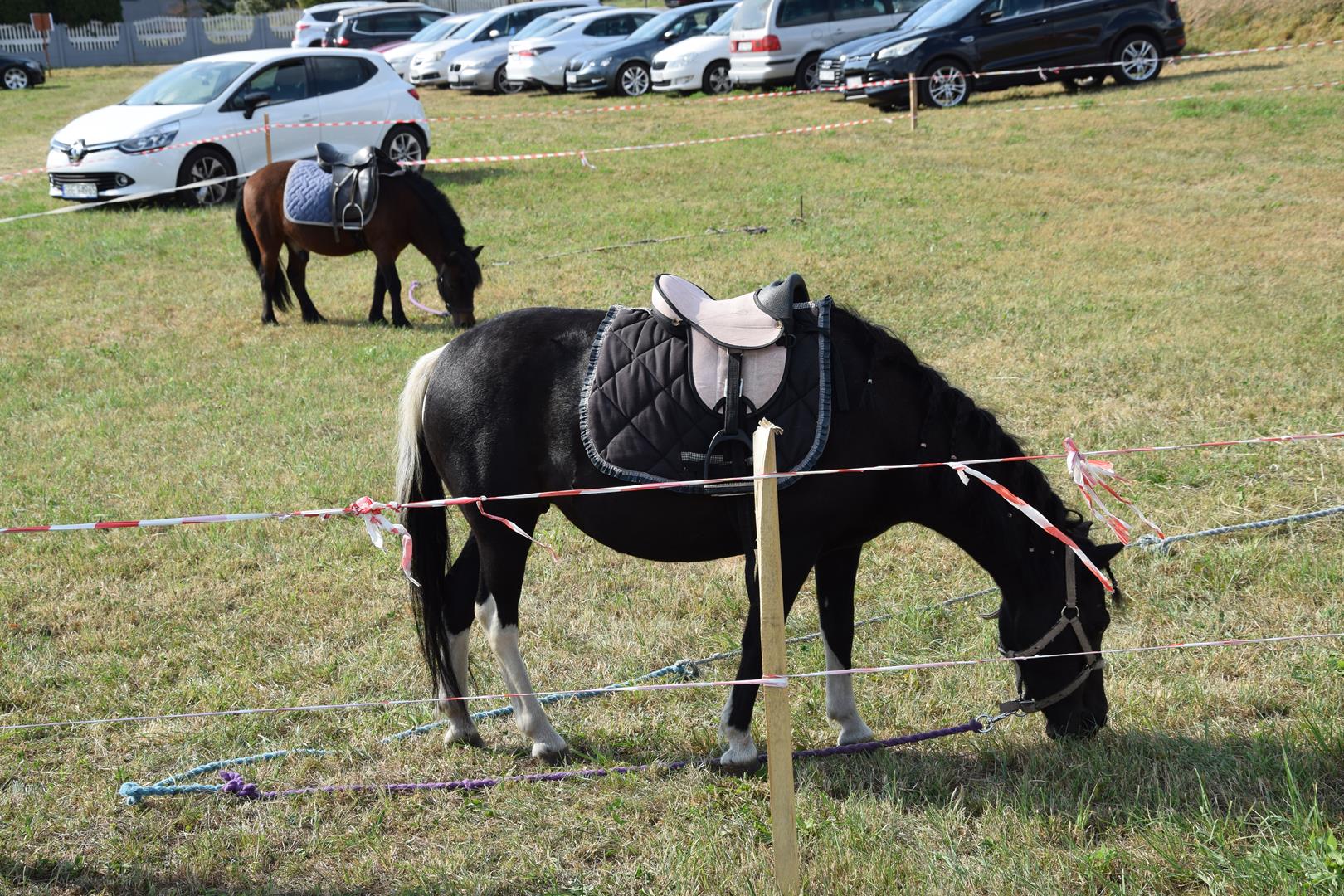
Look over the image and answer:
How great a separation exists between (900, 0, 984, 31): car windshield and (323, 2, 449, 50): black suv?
1687 centimetres

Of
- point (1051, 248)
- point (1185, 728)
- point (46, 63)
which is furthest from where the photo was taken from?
point (46, 63)

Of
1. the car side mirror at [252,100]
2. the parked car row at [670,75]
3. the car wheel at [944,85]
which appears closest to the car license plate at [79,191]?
the parked car row at [670,75]

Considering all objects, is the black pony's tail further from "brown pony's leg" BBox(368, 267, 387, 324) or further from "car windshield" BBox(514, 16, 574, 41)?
"car windshield" BBox(514, 16, 574, 41)

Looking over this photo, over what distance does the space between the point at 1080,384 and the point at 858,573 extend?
294 cm

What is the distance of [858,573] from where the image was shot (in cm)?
554

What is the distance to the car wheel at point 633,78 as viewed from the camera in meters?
23.8

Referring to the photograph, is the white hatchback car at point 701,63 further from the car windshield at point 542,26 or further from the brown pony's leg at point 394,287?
the brown pony's leg at point 394,287

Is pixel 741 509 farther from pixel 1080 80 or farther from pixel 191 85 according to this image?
pixel 1080 80

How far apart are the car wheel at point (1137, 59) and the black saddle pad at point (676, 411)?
53.3 feet

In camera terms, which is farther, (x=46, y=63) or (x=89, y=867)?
(x=46, y=63)

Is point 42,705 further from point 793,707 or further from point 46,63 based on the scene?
point 46,63

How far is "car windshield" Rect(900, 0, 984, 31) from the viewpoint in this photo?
1753cm

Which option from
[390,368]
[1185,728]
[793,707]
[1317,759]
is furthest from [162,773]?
[390,368]

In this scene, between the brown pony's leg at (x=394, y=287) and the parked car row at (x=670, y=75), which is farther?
the parked car row at (x=670, y=75)
